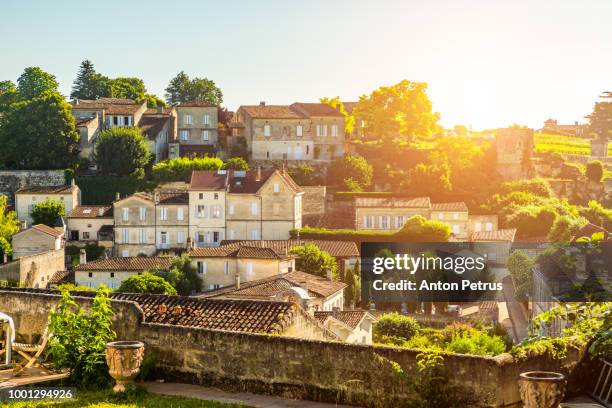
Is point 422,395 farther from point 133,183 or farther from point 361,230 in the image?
point 133,183

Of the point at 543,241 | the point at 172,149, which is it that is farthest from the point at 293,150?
the point at 543,241

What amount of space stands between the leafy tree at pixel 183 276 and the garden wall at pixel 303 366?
36498 millimetres

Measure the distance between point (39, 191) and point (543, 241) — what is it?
3573 centimetres

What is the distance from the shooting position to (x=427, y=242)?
202ft

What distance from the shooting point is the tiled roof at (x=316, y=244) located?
2291 inches

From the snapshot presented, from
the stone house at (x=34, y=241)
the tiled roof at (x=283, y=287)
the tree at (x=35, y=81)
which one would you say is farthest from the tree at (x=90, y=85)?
the tiled roof at (x=283, y=287)

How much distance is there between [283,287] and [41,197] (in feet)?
106

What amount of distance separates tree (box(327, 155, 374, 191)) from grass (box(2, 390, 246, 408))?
58536 mm

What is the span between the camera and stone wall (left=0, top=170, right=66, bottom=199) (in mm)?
72644

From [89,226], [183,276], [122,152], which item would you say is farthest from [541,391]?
[122,152]

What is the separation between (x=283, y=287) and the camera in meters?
42.2

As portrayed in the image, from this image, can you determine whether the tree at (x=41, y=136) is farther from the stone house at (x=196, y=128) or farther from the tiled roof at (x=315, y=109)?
the tiled roof at (x=315, y=109)

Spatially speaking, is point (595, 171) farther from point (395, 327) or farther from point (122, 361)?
point (122, 361)

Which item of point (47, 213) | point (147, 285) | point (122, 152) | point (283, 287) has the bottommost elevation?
point (147, 285)
